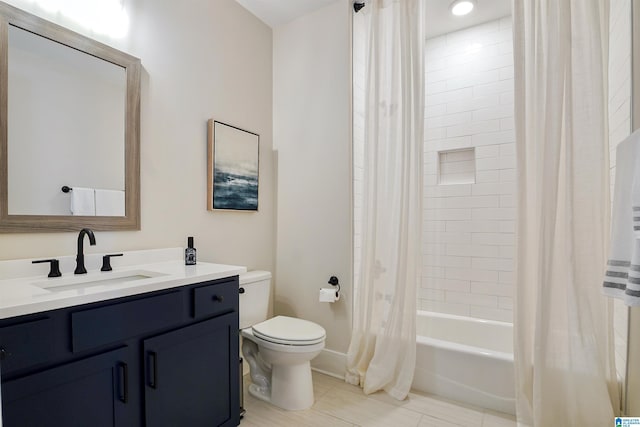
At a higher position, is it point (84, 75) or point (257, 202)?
point (84, 75)

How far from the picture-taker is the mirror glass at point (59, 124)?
1.40 metres

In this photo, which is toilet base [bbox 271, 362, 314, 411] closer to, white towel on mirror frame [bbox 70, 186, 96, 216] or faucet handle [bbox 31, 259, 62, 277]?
faucet handle [bbox 31, 259, 62, 277]

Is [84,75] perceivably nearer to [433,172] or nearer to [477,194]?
[433,172]

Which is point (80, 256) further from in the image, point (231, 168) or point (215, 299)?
point (231, 168)

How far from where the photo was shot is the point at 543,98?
1.68 m

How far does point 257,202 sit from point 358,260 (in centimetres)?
92

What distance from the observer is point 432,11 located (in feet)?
7.92

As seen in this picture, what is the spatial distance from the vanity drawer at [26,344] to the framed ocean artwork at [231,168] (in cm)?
122

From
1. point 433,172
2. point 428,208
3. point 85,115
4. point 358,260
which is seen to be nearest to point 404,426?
point 358,260

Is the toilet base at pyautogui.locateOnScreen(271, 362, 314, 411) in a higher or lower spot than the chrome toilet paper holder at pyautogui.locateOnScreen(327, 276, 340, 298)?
lower

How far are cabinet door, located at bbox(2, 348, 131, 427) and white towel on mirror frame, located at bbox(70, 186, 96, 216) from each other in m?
0.76

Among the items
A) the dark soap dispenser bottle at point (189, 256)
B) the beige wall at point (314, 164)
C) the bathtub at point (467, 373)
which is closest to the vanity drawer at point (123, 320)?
the dark soap dispenser bottle at point (189, 256)

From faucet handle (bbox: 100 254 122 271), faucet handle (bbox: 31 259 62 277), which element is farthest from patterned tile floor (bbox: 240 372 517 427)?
faucet handle (bbox: 31 259 62 277)

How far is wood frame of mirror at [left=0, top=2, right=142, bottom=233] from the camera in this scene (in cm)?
135
